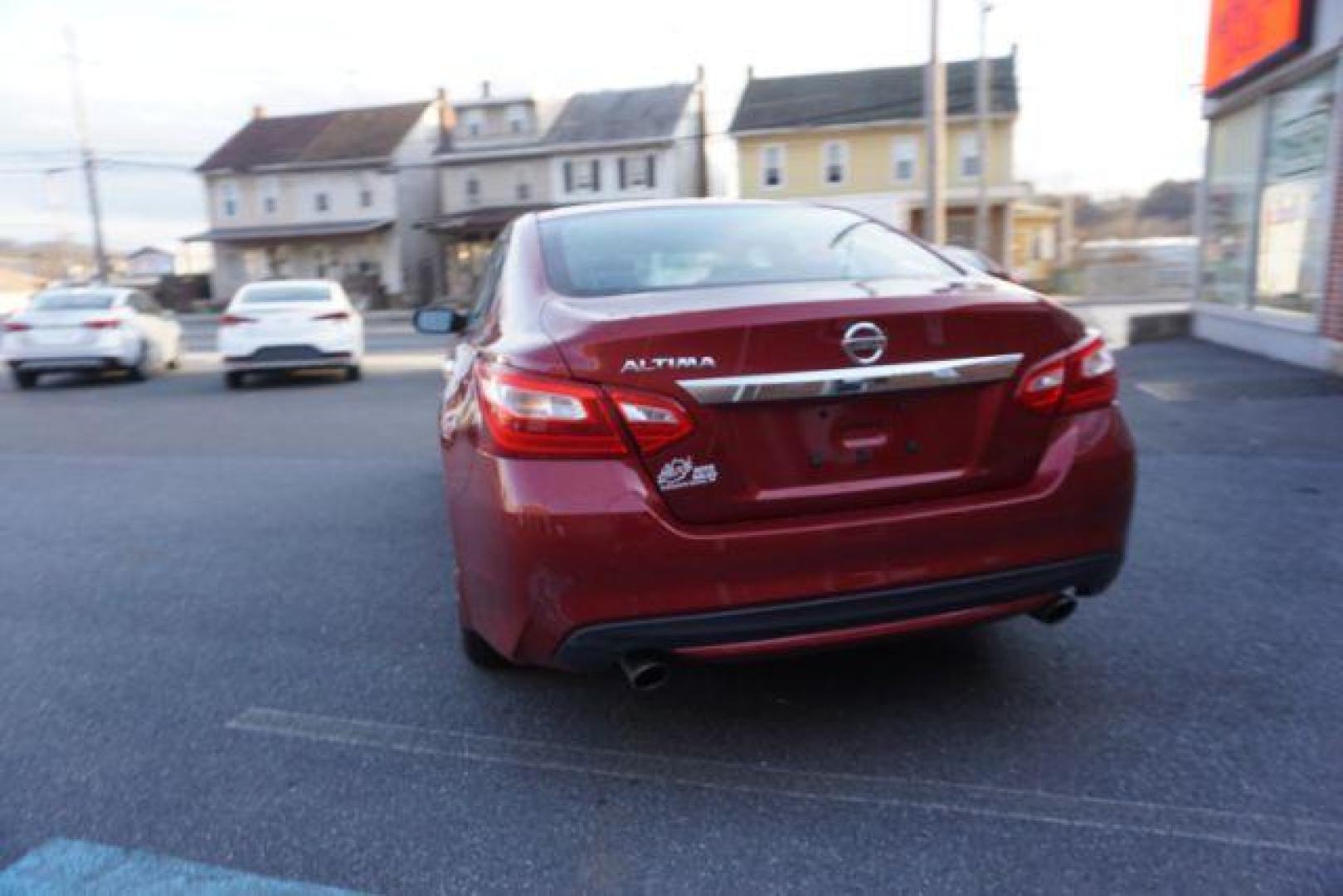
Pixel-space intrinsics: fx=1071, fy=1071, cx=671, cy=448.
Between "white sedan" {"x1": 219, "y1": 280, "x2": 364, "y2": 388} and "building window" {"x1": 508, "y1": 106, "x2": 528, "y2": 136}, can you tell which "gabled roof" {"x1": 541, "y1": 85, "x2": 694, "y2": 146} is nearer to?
"building window" {"x1": 508, "y1": 106, "x2": 528, "y2": 136}

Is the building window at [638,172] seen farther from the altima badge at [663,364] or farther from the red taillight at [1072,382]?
the altima badge at [663,364]

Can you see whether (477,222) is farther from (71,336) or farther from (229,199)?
(71,336)

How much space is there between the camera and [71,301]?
1490 centimetres

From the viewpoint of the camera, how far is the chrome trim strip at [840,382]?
8.44ft

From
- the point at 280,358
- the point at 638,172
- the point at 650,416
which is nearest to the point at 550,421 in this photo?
the point at 650,416

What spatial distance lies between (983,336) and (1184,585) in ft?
6.90

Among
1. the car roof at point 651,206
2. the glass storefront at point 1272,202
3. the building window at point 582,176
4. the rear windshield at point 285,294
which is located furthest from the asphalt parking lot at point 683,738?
the building window at point 582,176

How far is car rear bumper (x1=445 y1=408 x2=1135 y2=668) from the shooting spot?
8.45 ft

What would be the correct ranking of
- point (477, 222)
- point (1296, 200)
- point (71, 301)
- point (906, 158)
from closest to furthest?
1. point (1296, 200)
2. point (71, 301)
3. point (906, 158)
4. point (477, 222)

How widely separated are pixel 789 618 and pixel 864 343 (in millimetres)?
702

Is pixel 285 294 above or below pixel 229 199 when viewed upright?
below

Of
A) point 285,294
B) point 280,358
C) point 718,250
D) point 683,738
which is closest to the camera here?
point 683,738

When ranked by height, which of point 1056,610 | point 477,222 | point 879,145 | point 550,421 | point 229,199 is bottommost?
point 1056,610

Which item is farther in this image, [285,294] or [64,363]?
[64,363]
